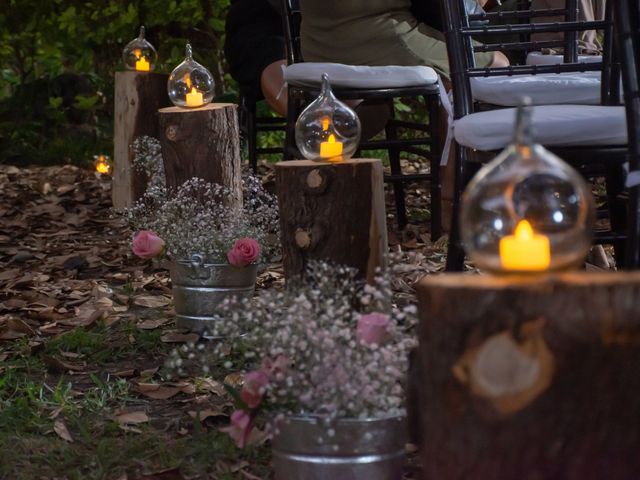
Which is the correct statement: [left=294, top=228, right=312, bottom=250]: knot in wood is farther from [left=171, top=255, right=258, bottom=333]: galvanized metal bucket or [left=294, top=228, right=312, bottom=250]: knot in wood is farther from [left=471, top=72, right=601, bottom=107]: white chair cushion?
[left=471, top=72, right=601, bottom=107]: white chair cushion

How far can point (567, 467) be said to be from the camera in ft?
5.11

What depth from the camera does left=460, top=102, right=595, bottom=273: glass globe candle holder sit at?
1551mm

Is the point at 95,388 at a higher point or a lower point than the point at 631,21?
lower

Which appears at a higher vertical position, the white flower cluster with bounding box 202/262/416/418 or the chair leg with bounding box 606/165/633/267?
the chair leg with bounding box 606/165/633/267

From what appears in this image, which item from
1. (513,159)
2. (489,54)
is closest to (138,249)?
(513,159)

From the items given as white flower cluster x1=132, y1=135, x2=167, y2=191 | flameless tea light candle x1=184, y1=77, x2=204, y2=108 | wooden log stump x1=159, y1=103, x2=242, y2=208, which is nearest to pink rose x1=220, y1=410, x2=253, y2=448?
wooden log stump x1=159, y1=103, x2=242, y2=208

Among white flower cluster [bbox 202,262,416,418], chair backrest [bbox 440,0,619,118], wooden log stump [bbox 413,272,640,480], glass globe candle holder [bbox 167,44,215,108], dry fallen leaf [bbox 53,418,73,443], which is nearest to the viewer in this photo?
wooden log stump [bbox 413,272,640,480]

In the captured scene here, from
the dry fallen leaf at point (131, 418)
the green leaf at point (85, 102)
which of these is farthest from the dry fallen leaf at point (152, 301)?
the green leaf at point (85, 102)

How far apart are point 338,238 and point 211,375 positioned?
48cm

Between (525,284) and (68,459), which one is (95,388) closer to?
(68,459)

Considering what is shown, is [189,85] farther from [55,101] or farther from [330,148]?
[55,101]

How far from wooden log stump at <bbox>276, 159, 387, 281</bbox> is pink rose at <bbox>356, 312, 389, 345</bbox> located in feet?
2.65

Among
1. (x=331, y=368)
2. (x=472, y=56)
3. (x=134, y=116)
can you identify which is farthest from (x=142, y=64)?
(x=331, y=368)

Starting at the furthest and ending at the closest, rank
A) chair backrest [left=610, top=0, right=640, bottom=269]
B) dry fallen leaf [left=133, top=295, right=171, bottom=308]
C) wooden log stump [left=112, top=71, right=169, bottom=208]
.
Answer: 1. wooden log stump [left=112, top=71, right=169, bottom=208]
2. dry fallen leaf [left=133, top=295, right=171, bottom=308]
3. chair backrest [left=610, top=0, right=640, bottom=269]
